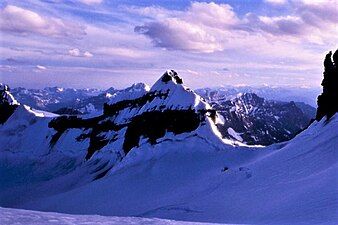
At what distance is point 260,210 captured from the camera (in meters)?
44.8

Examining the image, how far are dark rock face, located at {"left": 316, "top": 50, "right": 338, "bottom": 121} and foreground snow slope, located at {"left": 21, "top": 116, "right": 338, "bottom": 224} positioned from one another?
4.08m

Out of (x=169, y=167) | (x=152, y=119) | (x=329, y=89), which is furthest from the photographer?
(x=152, y=119)

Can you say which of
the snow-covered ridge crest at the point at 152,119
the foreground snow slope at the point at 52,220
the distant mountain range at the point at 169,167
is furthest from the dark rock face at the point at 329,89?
the foreground snow slope at the point at 52,220

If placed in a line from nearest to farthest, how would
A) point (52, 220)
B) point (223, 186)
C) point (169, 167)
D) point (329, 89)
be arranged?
1. point (52, 220)
2. point (223, 186)
3. point (329, 89)
4. point (169, 167)

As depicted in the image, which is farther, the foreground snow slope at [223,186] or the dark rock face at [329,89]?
the dark rock face at [329,89]

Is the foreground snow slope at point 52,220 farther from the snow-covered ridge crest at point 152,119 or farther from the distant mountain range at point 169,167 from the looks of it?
the snow-covered ridge crest at point 152,119

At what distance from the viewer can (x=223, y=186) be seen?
214 ft

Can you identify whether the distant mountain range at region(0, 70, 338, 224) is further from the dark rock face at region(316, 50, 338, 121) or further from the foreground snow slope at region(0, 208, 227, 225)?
the foreground snow slope at region(0, 208, 227, 225)

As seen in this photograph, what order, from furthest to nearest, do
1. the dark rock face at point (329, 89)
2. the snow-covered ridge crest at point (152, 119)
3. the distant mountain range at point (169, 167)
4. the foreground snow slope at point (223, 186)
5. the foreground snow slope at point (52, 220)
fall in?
the snow-covered ridge crest at point (152, 119)
the dark rock face at point (329, 89)
the distant mountain range at point (169, 167)
the foreground snow slope at point (223, 186)
the foreground snow slope at point (52, 220)

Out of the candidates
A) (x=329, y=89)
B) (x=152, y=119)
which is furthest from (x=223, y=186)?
(x=152, y=119)

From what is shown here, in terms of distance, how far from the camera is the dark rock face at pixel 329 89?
72438 millimetres

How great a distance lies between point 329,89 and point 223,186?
28265mm

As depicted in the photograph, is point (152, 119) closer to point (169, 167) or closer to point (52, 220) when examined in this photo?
point (169, 167)

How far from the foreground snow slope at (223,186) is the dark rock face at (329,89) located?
13.4 feet
